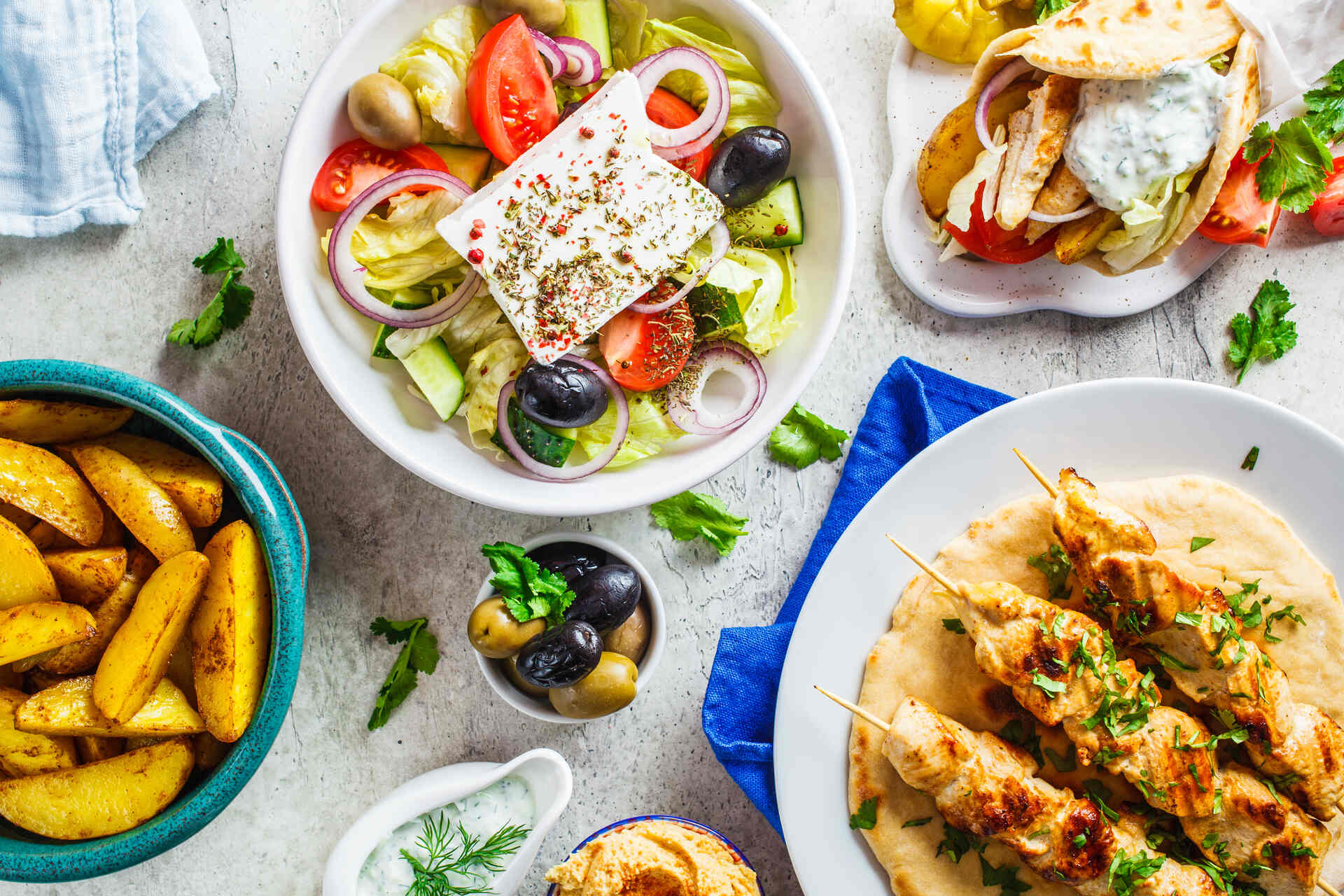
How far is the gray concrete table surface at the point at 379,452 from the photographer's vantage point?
2.65m

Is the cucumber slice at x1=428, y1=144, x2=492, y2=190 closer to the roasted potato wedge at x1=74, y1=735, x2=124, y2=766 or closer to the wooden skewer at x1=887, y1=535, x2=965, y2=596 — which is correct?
the wooden skewer at x1=887, y1=535, x2=965, y2=596

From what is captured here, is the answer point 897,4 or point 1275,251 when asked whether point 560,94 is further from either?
point 1275,251

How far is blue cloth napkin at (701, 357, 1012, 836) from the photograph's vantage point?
263 cm

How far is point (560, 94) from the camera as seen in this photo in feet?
7.86

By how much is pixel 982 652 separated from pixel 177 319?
244 cm

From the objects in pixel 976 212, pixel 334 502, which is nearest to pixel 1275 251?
pixel 976 212

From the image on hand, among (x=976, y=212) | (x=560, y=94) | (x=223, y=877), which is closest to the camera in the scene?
(x=560, y=94)

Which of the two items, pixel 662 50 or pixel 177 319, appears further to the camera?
pixel 177 319

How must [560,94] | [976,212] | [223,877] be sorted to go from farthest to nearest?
1. [223,877]
2. [976,212]
3. [560,94]

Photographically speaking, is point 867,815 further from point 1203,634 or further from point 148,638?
point 148,638

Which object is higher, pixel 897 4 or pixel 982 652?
pixel 897 4

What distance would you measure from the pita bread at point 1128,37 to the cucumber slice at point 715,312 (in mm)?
994

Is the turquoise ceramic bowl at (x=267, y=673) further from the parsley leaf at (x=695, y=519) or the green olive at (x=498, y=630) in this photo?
the parsley leaf at (x=695, y=519)

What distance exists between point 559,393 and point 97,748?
1436 mm
